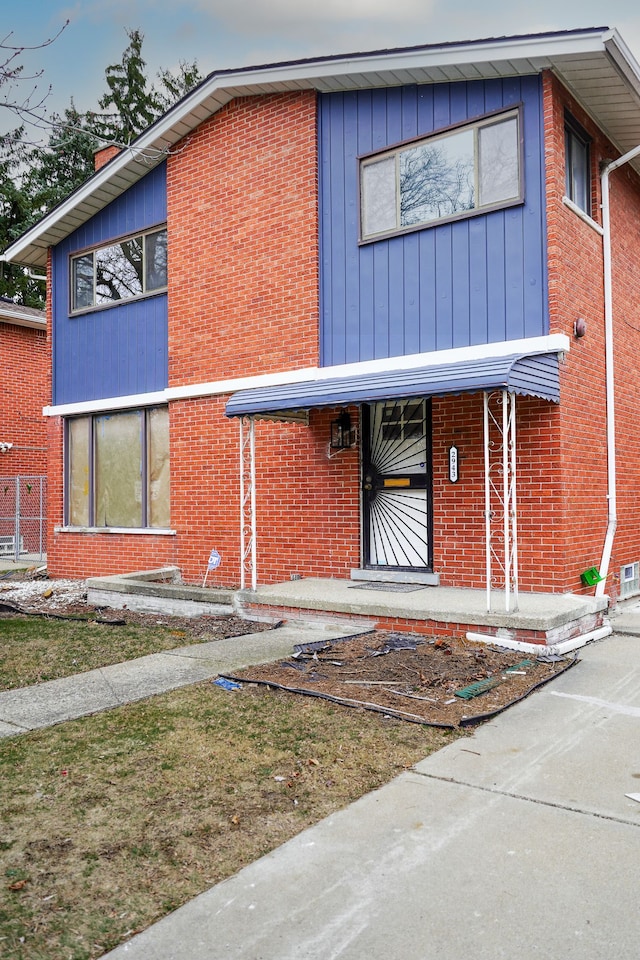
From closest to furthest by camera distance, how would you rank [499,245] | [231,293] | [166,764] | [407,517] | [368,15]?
[166,764] → [499,245] → [407,517] → [231,293] → [368,15]

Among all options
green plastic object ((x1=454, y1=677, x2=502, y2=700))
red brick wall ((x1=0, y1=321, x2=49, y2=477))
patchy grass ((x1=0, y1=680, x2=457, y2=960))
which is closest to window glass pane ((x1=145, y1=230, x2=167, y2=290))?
patchy grass ((x1=0, y1=680, x2=457, y2=960))

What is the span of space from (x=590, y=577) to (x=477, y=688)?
327 cm

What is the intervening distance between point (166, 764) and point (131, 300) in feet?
30.2

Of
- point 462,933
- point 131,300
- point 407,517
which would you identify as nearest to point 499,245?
point 407,517

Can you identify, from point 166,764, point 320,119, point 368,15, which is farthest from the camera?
point 368,15

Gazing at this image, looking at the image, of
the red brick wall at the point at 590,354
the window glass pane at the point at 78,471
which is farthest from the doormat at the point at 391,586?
the window glass pane at the point at 78,471

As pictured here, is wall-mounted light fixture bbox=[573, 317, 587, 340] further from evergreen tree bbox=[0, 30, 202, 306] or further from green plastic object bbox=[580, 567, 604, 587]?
evergreen tree bbox=[0, 30, 202, 306]

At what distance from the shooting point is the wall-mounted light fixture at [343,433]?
9547mm

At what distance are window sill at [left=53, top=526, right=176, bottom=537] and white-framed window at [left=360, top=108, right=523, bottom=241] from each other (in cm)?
518

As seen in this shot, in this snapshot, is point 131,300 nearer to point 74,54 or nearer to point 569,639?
point 74,54

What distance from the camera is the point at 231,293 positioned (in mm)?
10766

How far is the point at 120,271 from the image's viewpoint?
493 inches

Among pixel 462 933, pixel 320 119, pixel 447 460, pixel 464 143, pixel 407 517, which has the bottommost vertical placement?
pixel 462 933

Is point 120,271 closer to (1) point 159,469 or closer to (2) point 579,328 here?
(1) point 159,469
